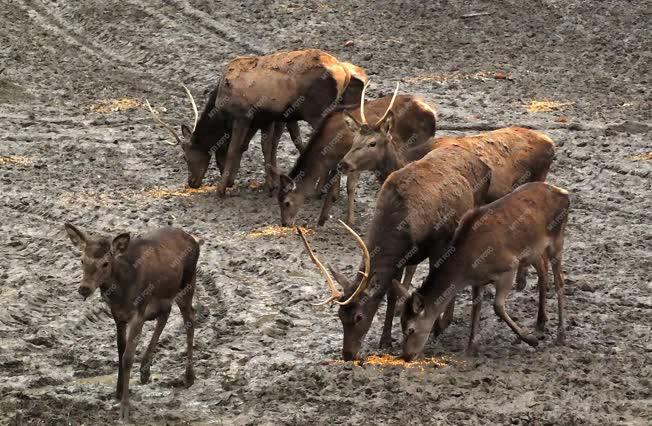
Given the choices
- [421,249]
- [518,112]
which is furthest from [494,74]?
[421,249]

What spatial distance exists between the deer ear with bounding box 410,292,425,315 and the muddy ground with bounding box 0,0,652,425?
60cm

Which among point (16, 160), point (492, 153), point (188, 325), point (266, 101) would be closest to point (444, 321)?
point (492, 153)

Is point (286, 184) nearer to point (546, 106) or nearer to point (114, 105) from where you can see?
point (546, 106)

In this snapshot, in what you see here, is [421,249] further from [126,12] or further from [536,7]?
[126,12]

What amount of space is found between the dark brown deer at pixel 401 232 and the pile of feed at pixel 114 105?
11.0 meters

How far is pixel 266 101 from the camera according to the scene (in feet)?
57.3

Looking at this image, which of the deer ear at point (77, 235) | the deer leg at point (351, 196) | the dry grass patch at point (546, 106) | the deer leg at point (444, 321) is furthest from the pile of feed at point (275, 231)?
the dry grass patch at point (546, 106)

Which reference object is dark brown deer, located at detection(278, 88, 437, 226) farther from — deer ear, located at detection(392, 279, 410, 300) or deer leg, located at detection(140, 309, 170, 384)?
deer leg, located at detection(140, 309, 170, 384)

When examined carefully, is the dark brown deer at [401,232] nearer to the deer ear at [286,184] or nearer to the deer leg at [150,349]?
the deer leg at [150,349]

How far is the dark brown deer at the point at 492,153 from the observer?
13672mm

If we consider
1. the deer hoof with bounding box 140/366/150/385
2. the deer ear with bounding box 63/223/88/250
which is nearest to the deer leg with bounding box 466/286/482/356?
the deer hoof with bounding box 140/366/150/385

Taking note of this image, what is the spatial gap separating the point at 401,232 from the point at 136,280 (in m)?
2.72

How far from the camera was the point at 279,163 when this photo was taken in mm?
19156

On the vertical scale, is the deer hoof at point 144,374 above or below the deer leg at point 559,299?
below
